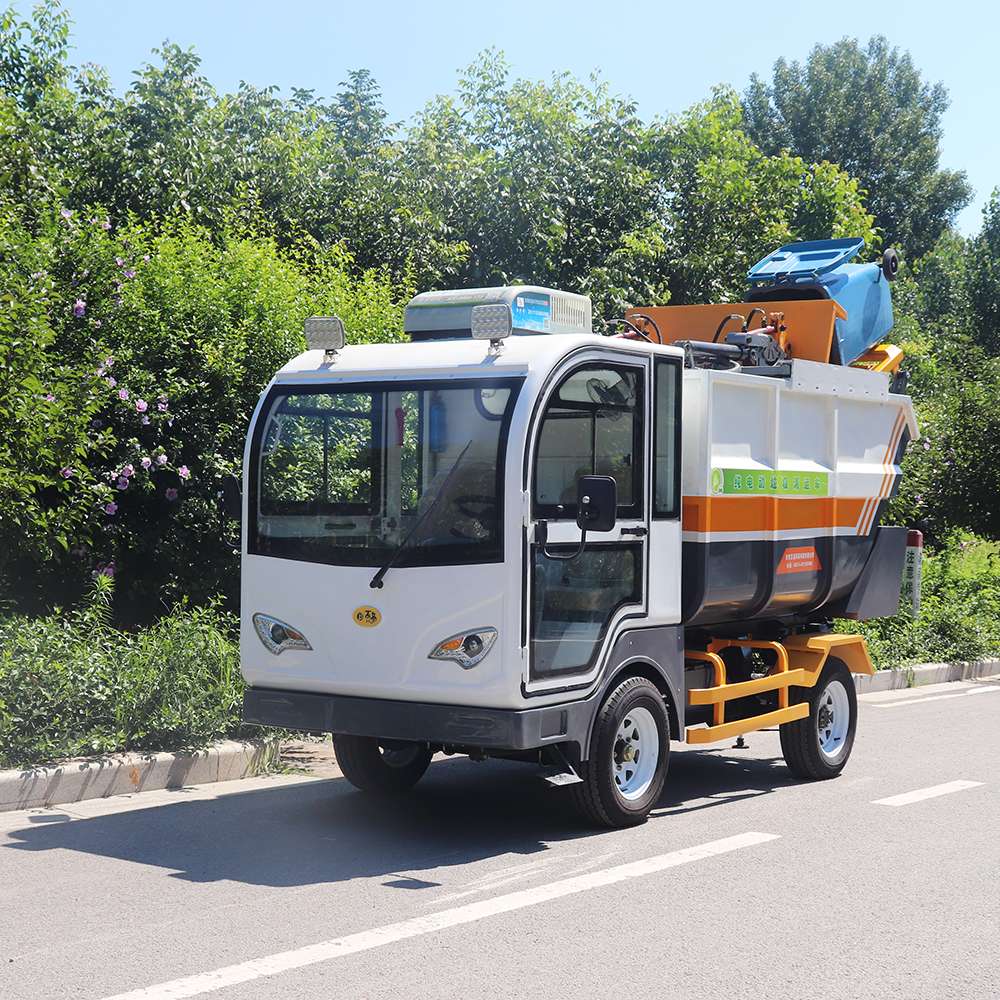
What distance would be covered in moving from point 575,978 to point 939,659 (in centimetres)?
1090

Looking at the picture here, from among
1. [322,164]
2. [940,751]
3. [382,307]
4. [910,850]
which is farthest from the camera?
[322,164]

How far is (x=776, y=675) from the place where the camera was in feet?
27.8

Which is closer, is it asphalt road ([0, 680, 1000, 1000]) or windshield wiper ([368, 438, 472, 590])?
asphalt road ([0, 680, 1000, 1000])

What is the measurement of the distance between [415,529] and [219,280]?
4.69m

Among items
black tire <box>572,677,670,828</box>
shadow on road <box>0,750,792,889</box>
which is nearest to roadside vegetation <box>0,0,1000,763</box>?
shadow on road <box>0,750,792,889</box>

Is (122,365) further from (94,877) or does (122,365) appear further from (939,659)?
(939,659)

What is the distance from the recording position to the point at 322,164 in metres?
17.3

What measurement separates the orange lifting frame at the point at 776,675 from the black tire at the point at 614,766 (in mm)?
387

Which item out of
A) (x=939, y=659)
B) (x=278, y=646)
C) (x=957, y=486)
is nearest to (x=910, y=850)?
(x=278, y=646)

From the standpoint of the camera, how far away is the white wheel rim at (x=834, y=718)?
9.02 m

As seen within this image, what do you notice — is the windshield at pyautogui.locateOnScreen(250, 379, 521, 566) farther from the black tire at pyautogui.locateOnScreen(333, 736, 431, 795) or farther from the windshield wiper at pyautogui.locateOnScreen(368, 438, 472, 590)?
the black tire at pyautogui.locateOnScreen(333, 736, 431, 795)

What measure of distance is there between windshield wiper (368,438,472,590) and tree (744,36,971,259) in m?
46.6

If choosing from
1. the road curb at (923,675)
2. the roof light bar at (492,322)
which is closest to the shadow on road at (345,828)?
the roof light bar at (492,322)

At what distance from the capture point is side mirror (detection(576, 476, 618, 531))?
6633mm
